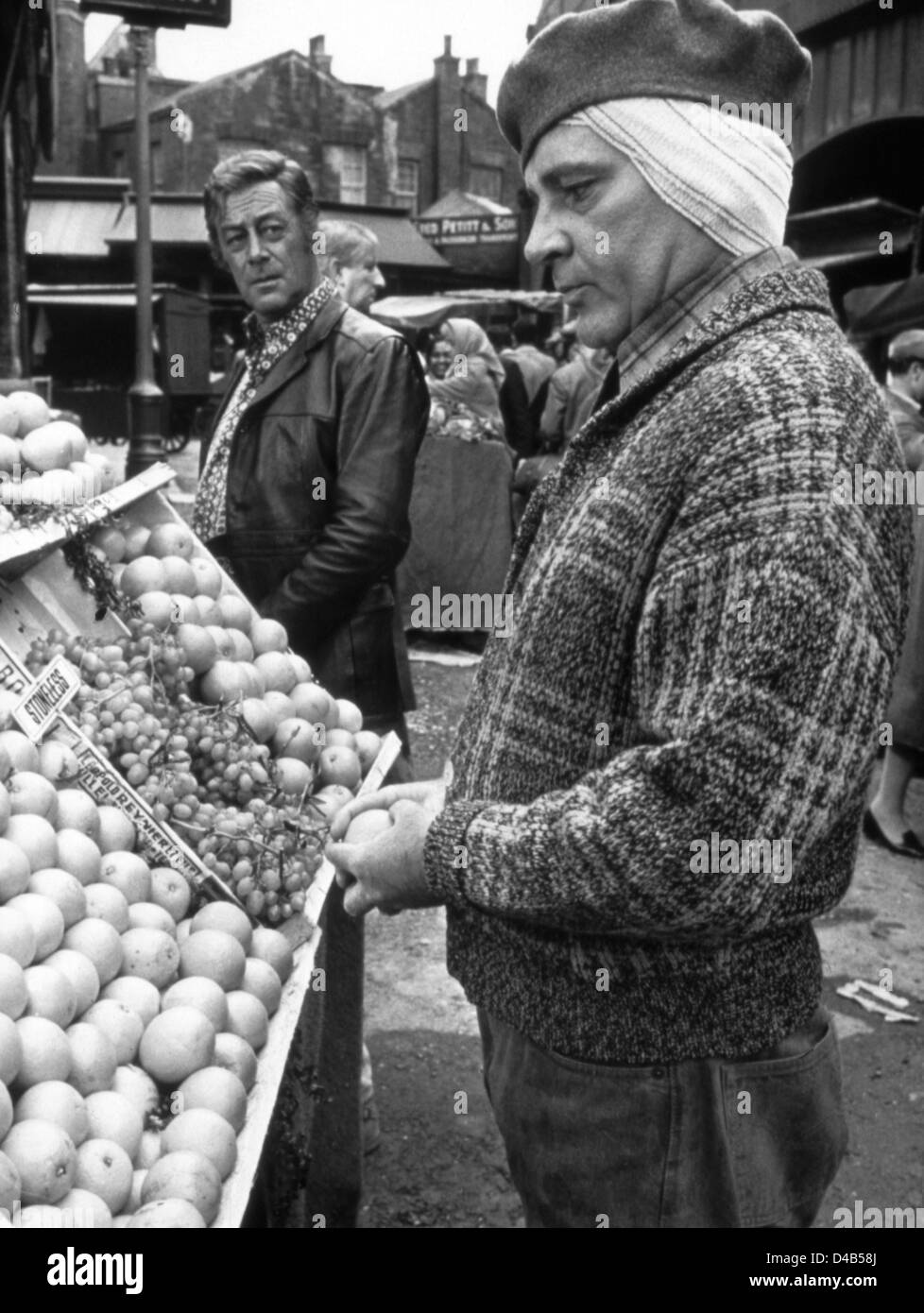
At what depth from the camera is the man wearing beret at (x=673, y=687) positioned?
121 cm

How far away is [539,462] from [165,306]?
48.0 ft

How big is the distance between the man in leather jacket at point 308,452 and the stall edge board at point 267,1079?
0.89 meters

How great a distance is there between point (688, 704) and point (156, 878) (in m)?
1.31

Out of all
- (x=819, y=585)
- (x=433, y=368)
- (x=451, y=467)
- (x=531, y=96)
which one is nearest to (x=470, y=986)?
(x=819, y=585)

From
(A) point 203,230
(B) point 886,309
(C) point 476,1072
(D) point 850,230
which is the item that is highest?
(A) point 203,230

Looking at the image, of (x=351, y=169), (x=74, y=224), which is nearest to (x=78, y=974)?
(x=74, y=224)

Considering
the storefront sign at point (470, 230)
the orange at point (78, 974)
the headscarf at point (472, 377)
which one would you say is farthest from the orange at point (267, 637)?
the storefront sign at point (470, 230)

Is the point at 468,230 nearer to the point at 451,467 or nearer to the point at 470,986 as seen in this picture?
the point at 451,467

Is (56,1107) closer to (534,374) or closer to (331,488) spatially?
(331,488)

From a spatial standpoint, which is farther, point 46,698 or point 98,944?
point 46,698

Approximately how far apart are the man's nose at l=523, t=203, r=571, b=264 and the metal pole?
11891 millimetres

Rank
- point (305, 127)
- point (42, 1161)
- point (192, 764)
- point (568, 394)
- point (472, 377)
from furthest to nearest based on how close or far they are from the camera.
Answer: point (305, 127) < point (568, 394) < point (472, 377) < point (192, 764) < point (42, 1161)

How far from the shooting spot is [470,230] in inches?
1272

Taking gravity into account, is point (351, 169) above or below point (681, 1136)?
above
